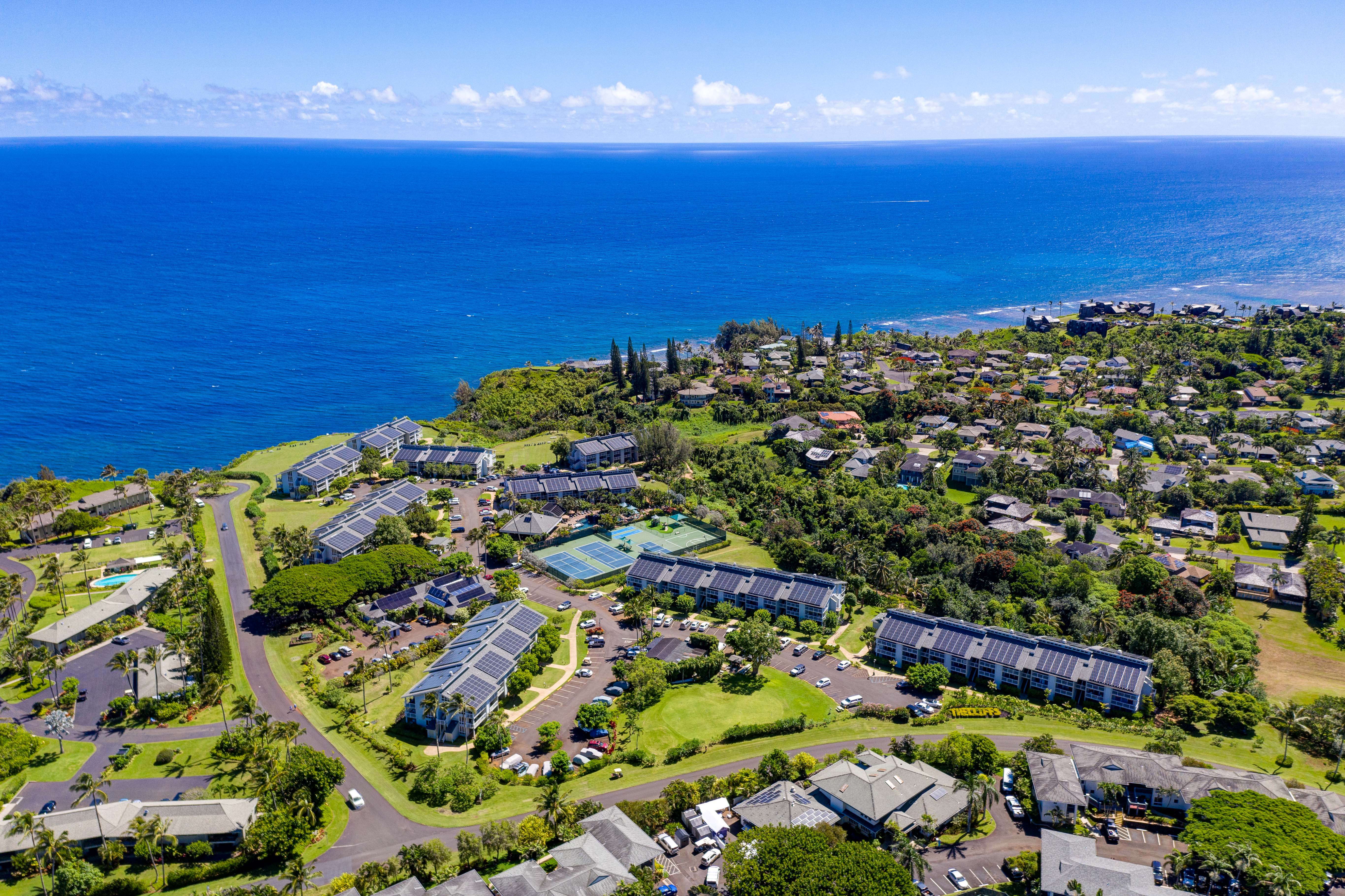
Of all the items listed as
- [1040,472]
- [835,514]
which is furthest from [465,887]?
[1040,472]

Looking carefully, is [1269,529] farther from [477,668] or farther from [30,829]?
[30,829]

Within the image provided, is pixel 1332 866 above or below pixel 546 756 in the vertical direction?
above

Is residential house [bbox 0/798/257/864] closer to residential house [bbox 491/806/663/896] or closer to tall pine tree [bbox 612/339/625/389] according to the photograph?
residential house [bbox 491/806/663/896]

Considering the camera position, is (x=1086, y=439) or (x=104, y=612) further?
(x=1086, y=439)

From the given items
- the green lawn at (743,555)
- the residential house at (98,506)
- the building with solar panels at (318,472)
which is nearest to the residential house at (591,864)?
the green lawn at (743,555)

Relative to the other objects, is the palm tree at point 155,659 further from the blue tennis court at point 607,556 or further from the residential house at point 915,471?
the residential house at point 915,471

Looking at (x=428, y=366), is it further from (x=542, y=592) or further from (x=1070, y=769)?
(x=1070, y=769)

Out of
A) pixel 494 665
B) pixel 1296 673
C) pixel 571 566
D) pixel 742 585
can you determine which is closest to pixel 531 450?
pixel 571 566

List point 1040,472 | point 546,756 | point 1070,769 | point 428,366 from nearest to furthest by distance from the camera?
point 1070,769
point 546,756
point 1040,472
point 428,366
